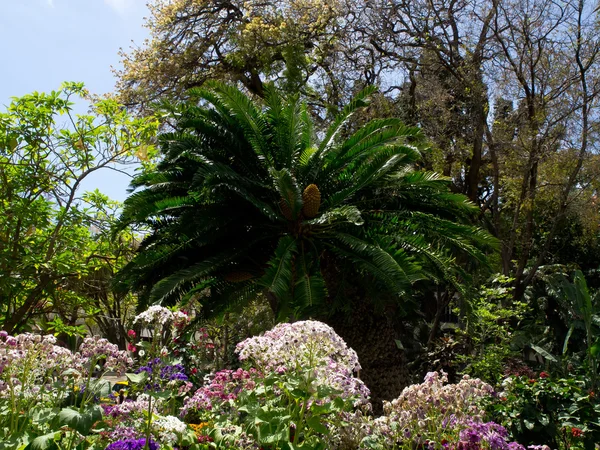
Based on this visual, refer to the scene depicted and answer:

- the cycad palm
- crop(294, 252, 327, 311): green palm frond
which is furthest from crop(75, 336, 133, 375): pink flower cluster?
the cycad palm

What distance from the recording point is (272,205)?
6699 millimetres

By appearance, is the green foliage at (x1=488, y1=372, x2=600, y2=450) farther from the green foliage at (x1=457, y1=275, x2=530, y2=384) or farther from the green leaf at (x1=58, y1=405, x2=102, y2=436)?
the green leaf at (x1=58, y1=405, x2=102, y2=436)

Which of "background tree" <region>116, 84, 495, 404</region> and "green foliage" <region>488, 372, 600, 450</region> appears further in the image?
"background tree" <region>116, 84, 495, 404</region>

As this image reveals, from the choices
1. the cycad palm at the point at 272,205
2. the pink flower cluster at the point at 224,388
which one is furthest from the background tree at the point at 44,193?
the pink flower cluster at the point at 224,388

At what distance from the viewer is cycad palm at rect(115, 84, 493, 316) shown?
6.18 m

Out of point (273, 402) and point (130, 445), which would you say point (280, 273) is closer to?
point (273, 402)

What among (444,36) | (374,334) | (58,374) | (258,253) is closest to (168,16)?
(444,36)

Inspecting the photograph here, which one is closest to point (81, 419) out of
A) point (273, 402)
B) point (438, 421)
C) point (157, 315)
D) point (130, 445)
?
point (130, 445)

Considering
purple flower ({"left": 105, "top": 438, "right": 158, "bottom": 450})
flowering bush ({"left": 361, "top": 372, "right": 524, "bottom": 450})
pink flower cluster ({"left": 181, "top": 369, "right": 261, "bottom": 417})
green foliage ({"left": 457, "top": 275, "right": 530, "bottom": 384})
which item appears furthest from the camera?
green foliage ({"left": 457, "top": 275, "right": 530, "bottom": 384})

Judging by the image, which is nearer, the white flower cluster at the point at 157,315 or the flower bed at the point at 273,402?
the flower bed at the point at 273,402

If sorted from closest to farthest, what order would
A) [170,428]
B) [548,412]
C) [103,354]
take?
[170,428]
[103,354]
[548,412]

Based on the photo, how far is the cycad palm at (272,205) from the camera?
6176 millimetres

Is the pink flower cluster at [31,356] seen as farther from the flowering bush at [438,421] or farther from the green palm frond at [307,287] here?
the green palm frond at [307,287]

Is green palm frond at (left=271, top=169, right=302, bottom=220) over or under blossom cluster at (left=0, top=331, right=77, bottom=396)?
over
